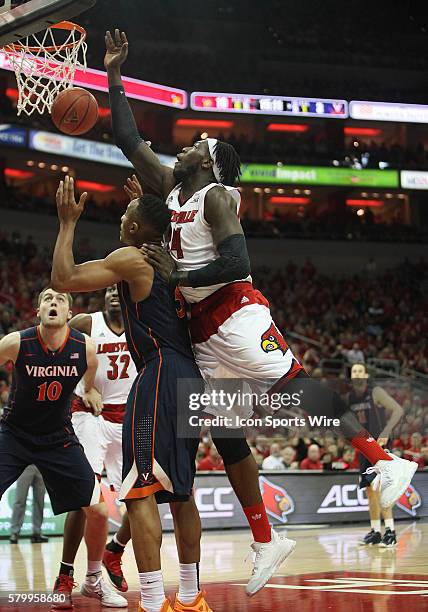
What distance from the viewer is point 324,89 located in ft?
106

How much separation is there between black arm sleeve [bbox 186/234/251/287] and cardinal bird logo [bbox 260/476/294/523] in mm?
8011

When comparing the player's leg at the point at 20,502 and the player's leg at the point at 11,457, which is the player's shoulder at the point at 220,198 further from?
the player's leg at the point at 20,502

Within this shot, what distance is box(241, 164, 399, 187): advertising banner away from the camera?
30438 mm

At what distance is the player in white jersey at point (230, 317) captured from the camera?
15.8 ft

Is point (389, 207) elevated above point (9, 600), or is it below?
above

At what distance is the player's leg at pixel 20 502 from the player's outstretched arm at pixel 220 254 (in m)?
6.42

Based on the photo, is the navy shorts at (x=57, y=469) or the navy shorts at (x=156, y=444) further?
the navy shorts at (x=57, y=469)

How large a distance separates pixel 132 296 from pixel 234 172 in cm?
111

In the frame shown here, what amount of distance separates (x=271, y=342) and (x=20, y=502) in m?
6.57

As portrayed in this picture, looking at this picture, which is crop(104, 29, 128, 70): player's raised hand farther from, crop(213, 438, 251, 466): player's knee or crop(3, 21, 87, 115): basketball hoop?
crop(213, 438, 251, 466): player's knee

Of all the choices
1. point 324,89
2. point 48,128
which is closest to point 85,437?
point 48,128

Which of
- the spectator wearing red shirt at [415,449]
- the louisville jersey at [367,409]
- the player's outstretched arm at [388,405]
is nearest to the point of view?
the louisville jersey at [367,409]

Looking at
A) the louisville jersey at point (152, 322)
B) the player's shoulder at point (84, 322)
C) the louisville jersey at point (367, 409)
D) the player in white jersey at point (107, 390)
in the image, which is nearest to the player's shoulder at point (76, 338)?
the player in white jersey at point (107, 390)

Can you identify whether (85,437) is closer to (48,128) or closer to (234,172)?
(234,172)
